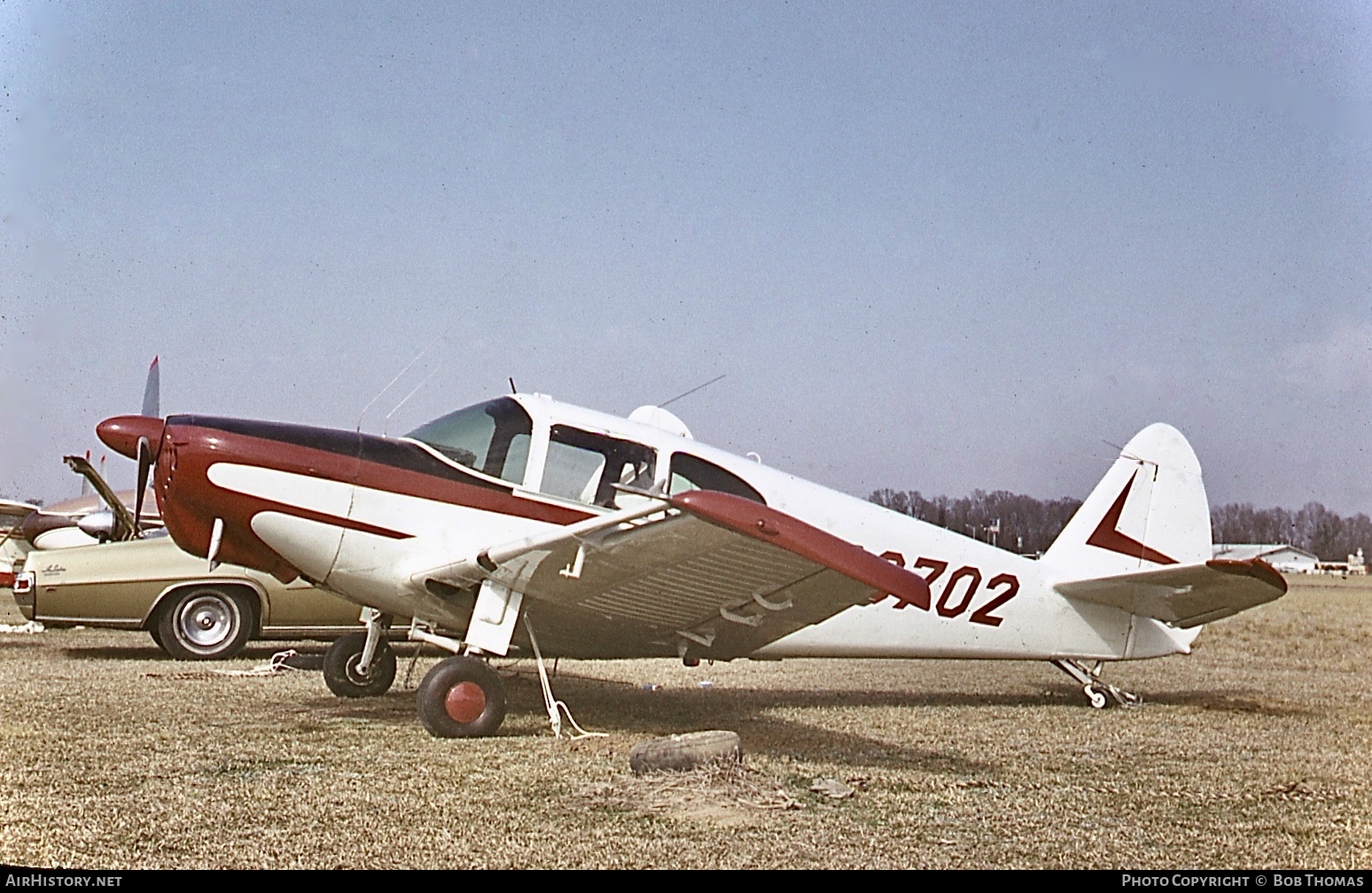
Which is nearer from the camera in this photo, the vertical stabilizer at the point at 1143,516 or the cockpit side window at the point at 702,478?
the cockpit side window at the point at 702,478

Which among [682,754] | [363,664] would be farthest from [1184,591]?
[363,664]

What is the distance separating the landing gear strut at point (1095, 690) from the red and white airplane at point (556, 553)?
0.03 meters

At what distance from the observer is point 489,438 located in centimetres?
698

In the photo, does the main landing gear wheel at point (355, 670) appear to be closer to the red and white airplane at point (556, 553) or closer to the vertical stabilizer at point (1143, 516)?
the red and white airplane at point (556, 553)

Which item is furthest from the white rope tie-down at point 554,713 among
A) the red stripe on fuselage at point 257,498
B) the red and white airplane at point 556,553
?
the red stripe on fuselage at point 257,498

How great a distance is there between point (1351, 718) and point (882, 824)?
16.6 ft

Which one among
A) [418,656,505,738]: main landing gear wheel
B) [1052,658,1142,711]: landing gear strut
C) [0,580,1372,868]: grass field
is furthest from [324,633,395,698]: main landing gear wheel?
[1052,658,1142,711]: landing gear strut

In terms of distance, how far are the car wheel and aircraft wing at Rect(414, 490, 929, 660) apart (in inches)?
208

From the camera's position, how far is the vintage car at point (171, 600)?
11055mm

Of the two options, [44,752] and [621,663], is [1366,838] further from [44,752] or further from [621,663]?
[621,663]

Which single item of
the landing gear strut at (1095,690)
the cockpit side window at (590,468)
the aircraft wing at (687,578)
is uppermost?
the cockpit side window at (590,468)

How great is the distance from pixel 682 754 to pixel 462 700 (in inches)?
63.5

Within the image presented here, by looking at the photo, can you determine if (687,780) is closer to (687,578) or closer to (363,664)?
(687,578)
